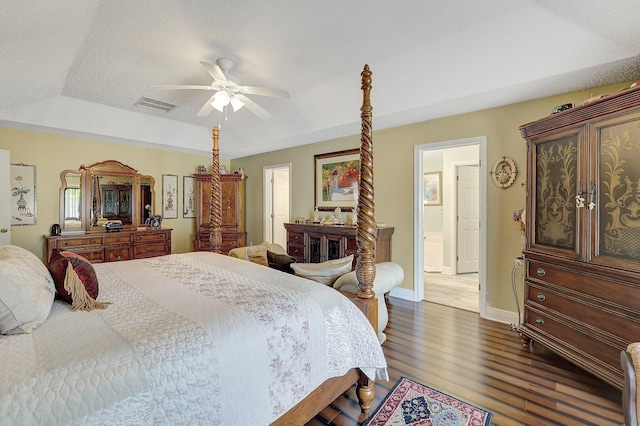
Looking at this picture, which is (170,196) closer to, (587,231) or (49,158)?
(49,158)

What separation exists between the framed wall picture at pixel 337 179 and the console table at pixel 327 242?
23.2 inches

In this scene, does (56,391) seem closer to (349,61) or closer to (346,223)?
(349,61)

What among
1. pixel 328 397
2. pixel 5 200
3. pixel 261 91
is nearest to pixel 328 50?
pixel 261 91

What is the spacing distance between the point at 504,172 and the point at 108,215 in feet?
20.2

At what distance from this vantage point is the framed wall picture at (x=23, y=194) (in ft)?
14.1

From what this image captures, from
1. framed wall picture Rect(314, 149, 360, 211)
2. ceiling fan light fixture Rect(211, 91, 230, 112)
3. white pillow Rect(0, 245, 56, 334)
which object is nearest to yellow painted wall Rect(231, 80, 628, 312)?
framed wall picture Rect(314, 149, 360, 211)

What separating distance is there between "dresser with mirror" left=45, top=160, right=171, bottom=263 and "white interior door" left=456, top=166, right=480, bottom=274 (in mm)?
5607

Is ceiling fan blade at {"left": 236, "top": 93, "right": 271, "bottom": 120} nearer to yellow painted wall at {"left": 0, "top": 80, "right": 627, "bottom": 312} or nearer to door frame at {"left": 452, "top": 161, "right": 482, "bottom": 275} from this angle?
yellow painted wall at {"left": 0, "top": 80, "right": 627, "bottom": 312}

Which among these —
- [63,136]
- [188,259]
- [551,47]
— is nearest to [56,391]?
[188,259]

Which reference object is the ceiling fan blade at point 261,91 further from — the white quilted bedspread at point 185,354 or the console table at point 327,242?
the console table at point 327,242

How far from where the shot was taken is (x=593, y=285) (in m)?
2.10

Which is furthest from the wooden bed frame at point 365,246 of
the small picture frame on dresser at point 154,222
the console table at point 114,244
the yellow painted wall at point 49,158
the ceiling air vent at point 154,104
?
the yellow painted wall at point 49,158

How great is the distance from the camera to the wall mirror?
15.8ft

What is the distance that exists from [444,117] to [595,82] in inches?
56.8
